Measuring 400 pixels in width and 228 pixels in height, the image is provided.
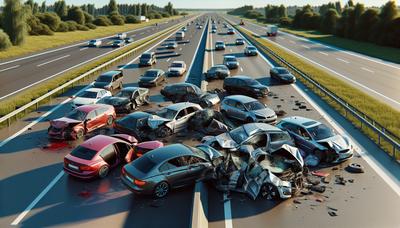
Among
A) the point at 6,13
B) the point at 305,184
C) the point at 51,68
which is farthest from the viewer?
the point at 6,13

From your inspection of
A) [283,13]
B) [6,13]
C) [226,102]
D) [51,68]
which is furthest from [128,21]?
[226,102]

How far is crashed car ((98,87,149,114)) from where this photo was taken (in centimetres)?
2291

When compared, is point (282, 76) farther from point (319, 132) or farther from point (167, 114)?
point (319, 132)

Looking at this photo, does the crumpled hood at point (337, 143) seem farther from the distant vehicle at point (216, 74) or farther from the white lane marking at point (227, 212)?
the distant vehicle at point (216, 74)

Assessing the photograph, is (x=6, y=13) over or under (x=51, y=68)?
over

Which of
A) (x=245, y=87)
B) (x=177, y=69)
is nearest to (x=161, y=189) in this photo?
(x=245, y=87)

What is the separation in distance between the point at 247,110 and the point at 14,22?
49.3 meters

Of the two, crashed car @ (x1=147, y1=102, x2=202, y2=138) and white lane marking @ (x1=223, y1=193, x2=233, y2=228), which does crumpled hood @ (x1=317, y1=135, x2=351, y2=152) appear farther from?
crashed car @ (x1=147, y1=102, x2=202, y2=138)

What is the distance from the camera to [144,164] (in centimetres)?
1304

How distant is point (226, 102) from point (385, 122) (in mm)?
8531

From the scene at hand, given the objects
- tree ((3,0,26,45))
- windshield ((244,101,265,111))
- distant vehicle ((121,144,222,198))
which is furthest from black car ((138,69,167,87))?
tree ((3,0,26,45))

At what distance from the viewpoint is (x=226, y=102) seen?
2258 centimetres

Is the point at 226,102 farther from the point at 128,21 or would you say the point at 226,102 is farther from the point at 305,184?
the point at 128,21

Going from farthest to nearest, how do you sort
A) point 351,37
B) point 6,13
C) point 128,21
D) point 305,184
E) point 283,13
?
point 283,13 → point 128,21 → point 351,37 → point 6,13 → point 305,184
